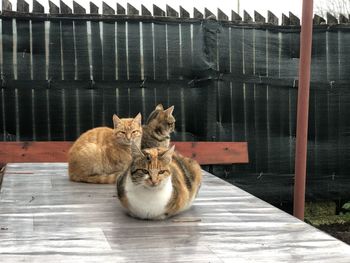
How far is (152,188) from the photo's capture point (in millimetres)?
2520

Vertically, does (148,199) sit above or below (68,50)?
below

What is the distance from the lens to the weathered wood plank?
4715mm

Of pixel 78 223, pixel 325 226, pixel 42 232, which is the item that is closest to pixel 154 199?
pixel 78 223

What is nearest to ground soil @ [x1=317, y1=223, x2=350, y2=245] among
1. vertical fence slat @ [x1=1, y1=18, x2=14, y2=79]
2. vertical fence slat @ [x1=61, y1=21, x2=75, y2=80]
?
vertical fence slat @ [x1=61, y1=21, x2=75, y2=80]

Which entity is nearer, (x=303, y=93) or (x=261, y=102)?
(x=303, y=93)

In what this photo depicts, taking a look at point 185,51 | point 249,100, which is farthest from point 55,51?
point 249,100

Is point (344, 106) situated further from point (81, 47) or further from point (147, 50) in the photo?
point (81, 47)

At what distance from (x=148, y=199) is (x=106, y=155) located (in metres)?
1.20

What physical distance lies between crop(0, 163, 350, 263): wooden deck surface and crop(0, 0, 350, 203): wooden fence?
63.7 inches

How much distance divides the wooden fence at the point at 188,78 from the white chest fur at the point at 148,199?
8.00ft

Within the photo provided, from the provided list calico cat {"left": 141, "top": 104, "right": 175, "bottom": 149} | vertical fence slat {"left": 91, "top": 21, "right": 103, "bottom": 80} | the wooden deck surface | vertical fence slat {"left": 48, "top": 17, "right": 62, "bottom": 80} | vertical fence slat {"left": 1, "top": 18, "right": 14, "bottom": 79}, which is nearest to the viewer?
the wooden deck surface

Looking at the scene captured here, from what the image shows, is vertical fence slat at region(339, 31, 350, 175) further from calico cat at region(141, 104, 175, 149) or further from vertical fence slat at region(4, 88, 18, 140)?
vertical fence slat at region(4, 88, 18, 140)

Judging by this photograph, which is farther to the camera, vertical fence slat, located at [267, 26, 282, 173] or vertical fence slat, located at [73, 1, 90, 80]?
vertical fence slat, located at [267, 26, 282, 173]

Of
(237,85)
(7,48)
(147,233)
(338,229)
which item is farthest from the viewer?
(338,229)
